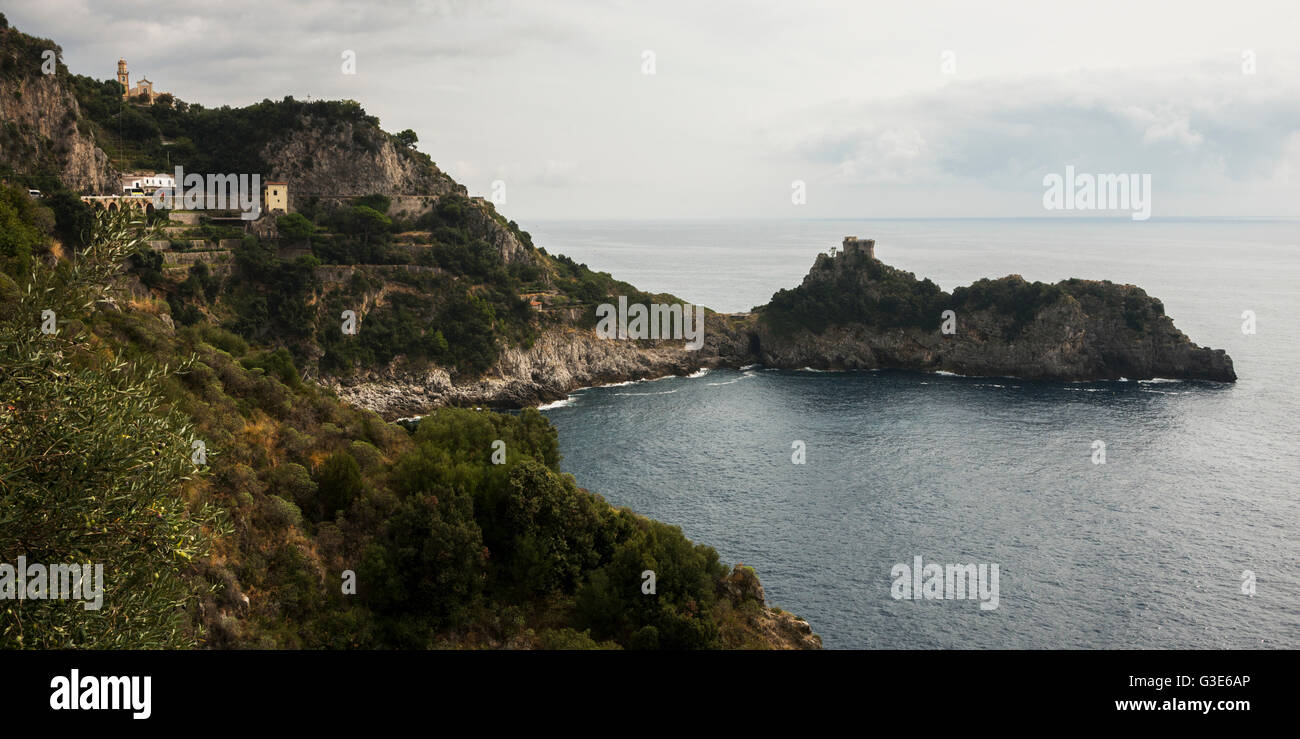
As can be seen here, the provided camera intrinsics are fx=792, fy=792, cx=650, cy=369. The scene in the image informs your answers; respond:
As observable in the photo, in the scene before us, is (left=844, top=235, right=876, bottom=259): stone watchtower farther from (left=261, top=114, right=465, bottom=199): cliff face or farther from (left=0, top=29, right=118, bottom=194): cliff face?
(left=0, top=29, right=118, bottom=194): cliff face

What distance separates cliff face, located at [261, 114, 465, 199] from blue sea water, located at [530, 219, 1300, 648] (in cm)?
4237

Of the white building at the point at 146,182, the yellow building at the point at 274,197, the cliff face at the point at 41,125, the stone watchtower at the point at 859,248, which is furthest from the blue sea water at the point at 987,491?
the cliff face at the point at 41,125

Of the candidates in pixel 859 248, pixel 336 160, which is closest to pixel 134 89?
pixel 336 160

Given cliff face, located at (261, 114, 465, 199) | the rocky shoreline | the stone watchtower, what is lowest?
the rocky shoreline

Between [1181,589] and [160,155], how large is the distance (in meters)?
107

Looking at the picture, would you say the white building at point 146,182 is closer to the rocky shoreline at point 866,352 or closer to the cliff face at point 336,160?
the cliff face at point 336,160

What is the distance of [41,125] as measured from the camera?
78688mm

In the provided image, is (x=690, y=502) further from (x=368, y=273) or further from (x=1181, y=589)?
(x=368, y=273)

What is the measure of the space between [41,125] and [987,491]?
Result: 3661 inches

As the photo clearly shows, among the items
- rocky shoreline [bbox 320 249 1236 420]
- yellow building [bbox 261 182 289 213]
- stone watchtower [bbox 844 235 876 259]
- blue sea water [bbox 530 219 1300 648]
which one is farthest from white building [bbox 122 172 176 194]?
stone watchtower [bbox 844 235 876 259]

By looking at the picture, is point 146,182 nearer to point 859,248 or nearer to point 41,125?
point 41,125

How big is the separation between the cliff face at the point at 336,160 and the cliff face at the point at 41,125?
20.3 meters

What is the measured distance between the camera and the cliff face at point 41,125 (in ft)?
248

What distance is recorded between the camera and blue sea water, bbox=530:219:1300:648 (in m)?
38.0
